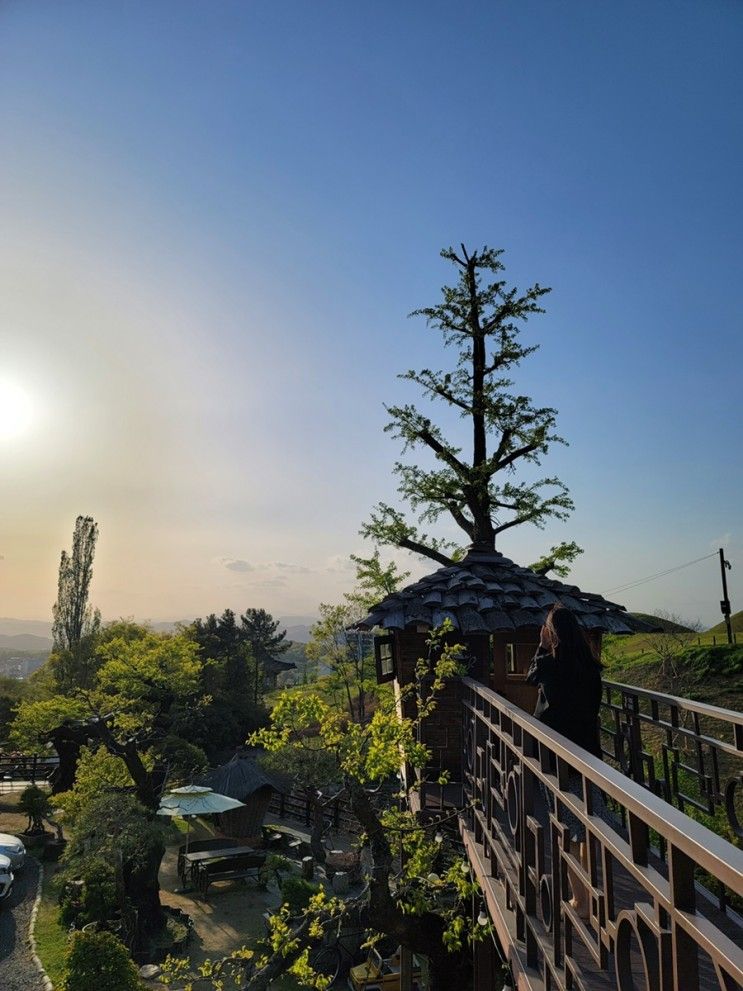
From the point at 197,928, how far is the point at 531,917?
14.7m

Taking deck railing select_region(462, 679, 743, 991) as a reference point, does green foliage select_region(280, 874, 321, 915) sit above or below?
below

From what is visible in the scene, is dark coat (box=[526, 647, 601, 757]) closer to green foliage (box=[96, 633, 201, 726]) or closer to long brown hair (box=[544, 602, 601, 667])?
long brown hair (box=[544, 602, 601, 667])

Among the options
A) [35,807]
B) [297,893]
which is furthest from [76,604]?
[297,893]

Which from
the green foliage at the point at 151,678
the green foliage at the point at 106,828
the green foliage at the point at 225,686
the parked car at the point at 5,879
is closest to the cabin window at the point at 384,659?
the green foliage at the point at 106,828

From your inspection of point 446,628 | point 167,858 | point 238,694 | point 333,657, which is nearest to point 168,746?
point 167,858

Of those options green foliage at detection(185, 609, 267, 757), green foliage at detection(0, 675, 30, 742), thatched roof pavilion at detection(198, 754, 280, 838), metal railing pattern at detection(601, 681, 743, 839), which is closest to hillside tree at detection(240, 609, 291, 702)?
green foliage at detection(185, 609, 267, 757)

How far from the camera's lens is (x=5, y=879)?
15.0 metres

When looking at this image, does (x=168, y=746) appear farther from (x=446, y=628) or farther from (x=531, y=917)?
(x=531, y=917)

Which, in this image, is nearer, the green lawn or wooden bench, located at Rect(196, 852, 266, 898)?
the green lawn

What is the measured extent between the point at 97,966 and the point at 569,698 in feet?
27.8

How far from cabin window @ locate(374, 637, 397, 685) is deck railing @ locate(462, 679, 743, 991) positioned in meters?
2.17

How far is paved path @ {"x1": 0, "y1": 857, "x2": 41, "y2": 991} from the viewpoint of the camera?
447 inches

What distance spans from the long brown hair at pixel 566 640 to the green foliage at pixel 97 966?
8.41m

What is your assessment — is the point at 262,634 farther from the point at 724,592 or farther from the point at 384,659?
the point at 384,659
